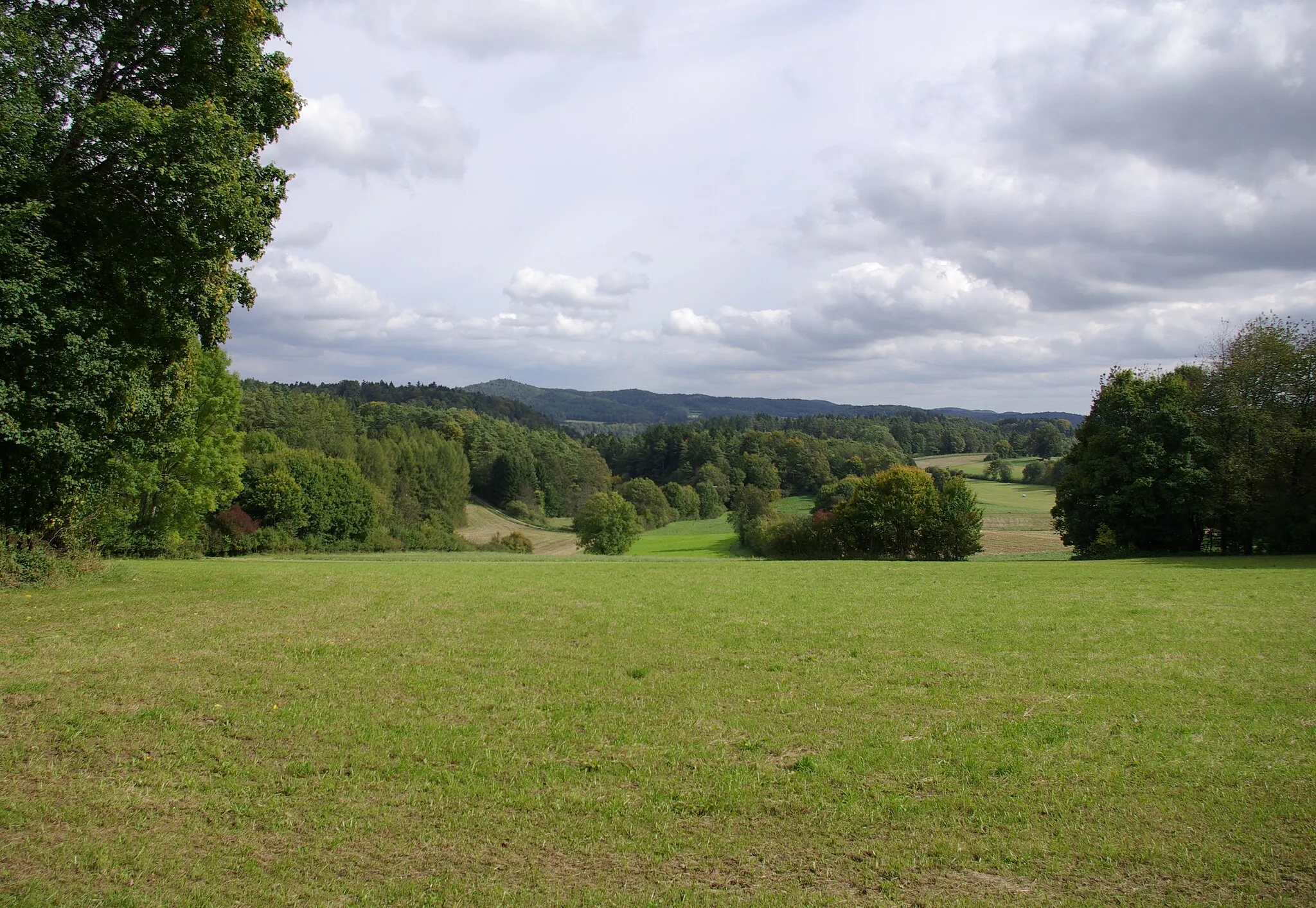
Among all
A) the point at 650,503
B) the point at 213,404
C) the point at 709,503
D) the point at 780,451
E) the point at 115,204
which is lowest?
the point at 709,503

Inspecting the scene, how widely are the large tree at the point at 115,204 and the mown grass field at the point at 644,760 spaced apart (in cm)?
433

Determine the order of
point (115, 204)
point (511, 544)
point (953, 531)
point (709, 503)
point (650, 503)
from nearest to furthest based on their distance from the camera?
point (115, 204)
point (953, 531)
point (511, 544)
point (650, 503)
point (709, 503)

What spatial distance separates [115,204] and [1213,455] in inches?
1954

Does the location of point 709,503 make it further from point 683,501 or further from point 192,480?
point 192,480

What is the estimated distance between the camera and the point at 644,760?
335 inches

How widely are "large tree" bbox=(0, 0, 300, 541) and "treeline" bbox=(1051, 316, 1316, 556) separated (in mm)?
44570

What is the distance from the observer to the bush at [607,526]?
7950 centimetres

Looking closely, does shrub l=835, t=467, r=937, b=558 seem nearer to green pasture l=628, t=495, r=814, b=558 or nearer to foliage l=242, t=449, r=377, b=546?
green pasture l=628, t=495, r=814, b=558

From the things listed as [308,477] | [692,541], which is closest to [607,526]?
[692,541]

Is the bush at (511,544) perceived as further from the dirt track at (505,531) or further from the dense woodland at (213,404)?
the dense woodland at (213,404)

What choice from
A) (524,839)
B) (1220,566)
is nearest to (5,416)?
(524,839)

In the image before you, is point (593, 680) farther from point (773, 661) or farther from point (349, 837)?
point (349, 837)

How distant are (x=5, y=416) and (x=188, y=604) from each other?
17.2ft

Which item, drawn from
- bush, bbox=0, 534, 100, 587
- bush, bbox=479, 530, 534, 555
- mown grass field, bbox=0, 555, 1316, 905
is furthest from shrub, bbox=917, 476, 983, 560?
bush, bbox=0, 534, 100, 587
